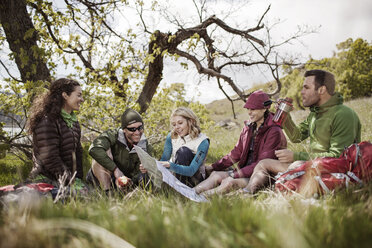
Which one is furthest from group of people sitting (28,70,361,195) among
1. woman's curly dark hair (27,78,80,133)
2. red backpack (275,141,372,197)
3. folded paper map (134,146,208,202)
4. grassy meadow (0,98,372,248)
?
grassy meadow (0,98,372,248)

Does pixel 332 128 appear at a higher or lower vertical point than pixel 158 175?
higher

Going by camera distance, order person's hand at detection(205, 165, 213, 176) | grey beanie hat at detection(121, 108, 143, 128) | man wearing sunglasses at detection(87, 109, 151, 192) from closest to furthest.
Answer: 1. man wearing sunglasses at detection(87, 109, 151, 192)
2. grey beanie hat at detection(121, 108, 143, 128)
3. person's hand at detection(205, 165, 213, 176)

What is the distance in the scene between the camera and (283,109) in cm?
320

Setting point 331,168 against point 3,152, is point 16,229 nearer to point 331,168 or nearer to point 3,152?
point 331,168

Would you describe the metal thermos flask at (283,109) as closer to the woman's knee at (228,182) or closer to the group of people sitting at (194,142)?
the group of people sitting at (194,142)

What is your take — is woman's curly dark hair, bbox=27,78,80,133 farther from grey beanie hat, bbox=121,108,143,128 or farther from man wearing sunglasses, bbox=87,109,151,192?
grey beanie hat, bbox=121,108,143,128

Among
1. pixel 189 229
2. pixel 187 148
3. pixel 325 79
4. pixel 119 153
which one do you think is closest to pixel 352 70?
pixel 325 79

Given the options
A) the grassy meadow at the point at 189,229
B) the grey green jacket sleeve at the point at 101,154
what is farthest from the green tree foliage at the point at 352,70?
the grassy meadow at the point at 189,229

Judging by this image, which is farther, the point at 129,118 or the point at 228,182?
the point at 129,118

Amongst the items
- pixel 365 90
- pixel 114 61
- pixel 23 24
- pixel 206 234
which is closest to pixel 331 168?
pixel 206 234

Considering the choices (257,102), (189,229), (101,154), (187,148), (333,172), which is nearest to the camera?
(189,229)

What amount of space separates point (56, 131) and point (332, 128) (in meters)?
3.36

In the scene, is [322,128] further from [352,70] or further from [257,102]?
[352,70]

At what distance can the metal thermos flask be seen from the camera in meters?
3.17
